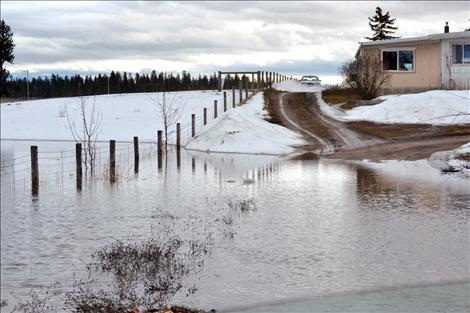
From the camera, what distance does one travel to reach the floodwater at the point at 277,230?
26.9 feet

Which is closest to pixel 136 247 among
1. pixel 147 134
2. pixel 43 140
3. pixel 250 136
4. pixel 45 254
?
Result: pixel 45 254

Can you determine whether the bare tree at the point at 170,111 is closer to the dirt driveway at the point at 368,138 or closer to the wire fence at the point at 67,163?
the wire fence at the point at 67,163

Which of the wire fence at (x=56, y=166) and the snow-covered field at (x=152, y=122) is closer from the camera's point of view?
the wire fence at (x=56, y=166)

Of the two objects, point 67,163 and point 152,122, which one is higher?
point 152,122

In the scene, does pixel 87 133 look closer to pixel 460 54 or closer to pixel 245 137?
pixel 245 137

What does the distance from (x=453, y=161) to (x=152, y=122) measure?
25.3 metres

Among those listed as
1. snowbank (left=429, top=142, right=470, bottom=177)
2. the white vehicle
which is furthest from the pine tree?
snowbank (left=429, top=142, right=470, bottom=177)

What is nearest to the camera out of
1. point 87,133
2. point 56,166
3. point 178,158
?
point 87,133

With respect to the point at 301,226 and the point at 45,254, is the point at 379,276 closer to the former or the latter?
the point at 301,226

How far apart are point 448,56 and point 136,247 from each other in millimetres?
31782

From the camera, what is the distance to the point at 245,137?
29641mm

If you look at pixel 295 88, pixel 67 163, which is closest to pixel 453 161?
pixel 67 163

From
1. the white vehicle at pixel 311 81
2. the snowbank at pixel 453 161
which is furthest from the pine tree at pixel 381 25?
the snowbank at pixel 453 161

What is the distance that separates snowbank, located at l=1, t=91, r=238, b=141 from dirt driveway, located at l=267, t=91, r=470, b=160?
8.78 m
